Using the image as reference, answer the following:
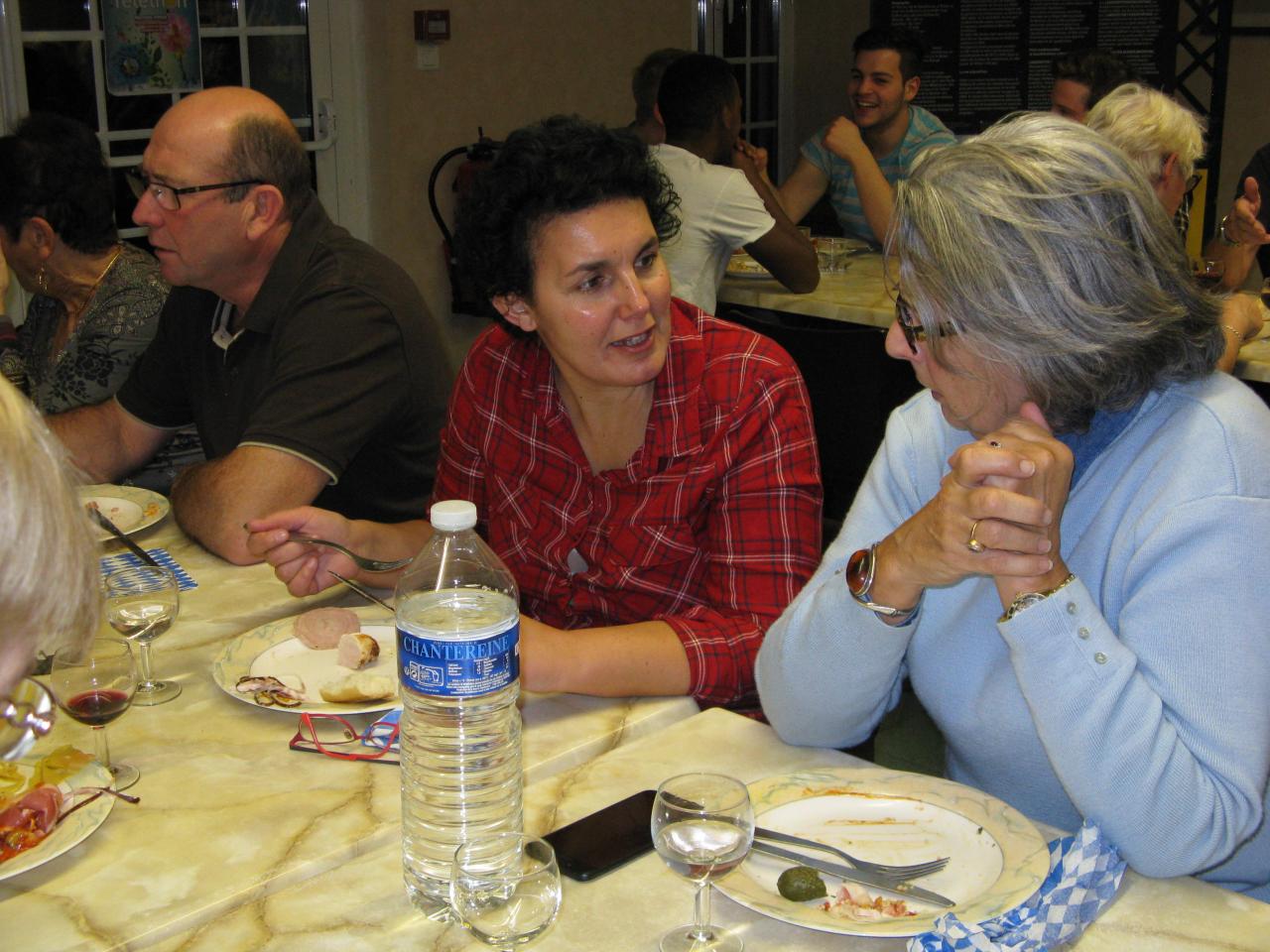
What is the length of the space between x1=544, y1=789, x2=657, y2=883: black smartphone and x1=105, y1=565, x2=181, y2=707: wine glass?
2.02ft

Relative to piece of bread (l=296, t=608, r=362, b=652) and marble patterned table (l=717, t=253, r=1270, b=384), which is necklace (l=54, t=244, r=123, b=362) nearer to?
piece of bread (l=296, t=608, r=362, b=652)

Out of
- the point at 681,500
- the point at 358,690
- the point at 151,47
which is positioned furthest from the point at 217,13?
the point at 358,690

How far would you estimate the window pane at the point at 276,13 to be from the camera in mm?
5047

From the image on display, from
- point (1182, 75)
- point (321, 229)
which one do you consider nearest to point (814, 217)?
point (1182, 75)

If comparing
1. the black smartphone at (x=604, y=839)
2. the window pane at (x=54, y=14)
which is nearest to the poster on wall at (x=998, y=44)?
the window pane at (x=54, y=14)

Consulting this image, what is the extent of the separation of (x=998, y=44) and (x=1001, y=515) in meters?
5.86

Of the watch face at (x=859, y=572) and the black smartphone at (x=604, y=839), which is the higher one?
the watch face at (x=859, y=572)

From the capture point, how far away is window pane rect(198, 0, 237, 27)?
16.1ft

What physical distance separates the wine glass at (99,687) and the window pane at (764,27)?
618cm

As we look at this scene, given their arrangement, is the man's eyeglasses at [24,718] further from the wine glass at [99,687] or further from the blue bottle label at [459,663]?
the wine glass at [99,687]

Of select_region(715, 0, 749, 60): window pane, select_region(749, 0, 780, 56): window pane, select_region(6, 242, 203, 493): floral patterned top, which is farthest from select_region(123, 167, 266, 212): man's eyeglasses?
select_region(749, 0, 780, 56): window pane

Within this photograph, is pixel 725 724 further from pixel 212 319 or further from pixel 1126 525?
pixel 212 319

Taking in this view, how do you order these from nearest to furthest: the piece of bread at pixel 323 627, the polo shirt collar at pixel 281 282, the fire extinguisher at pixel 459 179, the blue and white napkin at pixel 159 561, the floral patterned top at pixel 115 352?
1. the piece of bread at pixel 323 627
2. the blue and white napkin at pixel 159 561
3. the polo shirt collar at pixel 281 282
4. the floral patterned top at pixel 115 352
5. the fire extinguisher at pixel 459 179

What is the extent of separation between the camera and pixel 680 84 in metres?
4.16
